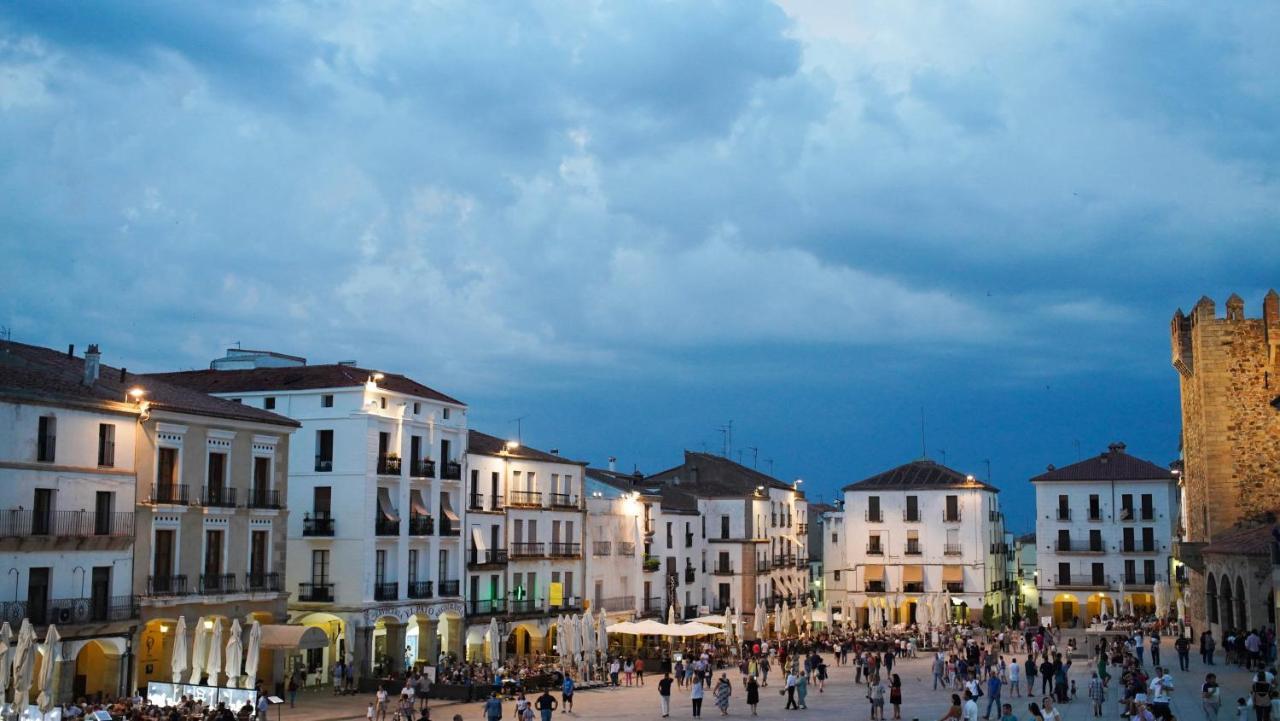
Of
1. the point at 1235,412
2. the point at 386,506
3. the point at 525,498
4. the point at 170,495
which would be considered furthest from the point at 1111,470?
the point at 170,495

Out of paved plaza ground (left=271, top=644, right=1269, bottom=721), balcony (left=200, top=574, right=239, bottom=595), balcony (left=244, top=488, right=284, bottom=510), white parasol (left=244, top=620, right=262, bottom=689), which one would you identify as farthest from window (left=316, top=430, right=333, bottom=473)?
white parasol (left=244, top=620, right=262, bottom=689)

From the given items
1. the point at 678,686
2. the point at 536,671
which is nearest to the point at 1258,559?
the point at 678,686

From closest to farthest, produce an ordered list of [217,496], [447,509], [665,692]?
[665,692]
[217,496]
[447,509]

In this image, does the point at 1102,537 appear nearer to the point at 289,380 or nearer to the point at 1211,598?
the point at 1211,598

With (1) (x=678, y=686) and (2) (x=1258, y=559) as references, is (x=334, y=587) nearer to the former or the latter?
(1) (x=678, y=686)

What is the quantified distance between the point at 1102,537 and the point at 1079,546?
5.02ft

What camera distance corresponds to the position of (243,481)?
4247 centimetres

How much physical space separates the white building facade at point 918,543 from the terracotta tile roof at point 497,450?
28.5 meters

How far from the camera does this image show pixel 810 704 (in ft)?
134

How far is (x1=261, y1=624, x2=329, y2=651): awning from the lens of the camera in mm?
38906

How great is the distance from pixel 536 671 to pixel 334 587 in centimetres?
826

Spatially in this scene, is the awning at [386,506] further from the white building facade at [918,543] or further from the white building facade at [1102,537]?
the white building facade at [1102,537]

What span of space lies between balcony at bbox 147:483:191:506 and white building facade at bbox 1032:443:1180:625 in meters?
56.8

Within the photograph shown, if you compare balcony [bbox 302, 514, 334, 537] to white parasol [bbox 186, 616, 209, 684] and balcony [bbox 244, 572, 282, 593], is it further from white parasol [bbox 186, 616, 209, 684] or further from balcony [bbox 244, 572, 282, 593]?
white parasol [bbox 186, 616, 209, 684]
